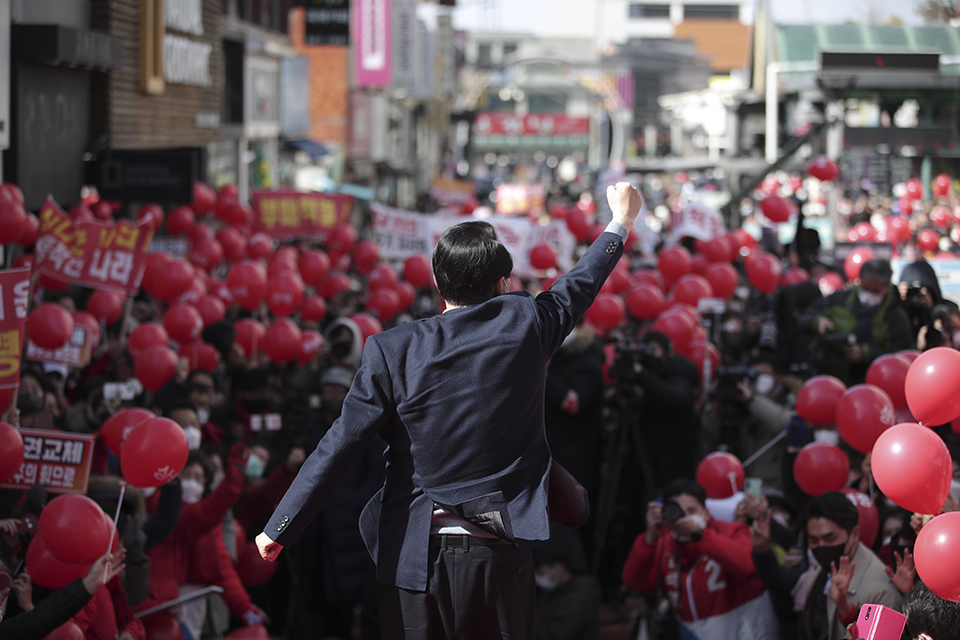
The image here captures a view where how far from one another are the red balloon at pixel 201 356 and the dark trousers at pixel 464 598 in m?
4.58

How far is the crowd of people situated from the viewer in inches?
159

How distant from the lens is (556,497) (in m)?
3.12

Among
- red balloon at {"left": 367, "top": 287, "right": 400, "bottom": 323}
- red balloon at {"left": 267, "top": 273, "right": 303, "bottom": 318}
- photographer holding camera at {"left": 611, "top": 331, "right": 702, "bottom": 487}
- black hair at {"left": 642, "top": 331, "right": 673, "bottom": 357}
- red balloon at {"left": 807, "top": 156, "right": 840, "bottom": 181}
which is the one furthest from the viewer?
red balloon at {"left": 807, "top": 156, "right": 840, "bottom": 181}

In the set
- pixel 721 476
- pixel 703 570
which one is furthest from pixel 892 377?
pixel 703 570

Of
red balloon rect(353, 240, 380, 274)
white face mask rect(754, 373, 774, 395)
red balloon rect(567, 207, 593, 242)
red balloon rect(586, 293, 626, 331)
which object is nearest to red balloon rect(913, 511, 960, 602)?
white face mask rect(754, 373, 774, 395)

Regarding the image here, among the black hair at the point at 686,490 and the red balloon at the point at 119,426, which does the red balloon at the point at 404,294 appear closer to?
the red balloon at the point at 119,426

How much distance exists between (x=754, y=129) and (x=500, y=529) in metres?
23.4

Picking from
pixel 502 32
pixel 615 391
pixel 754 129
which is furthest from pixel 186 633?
pixel 502 32

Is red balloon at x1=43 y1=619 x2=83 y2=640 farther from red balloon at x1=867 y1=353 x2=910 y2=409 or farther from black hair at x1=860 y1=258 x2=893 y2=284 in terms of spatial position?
black hair at x1=860 y1=258 x2=893 y2=284

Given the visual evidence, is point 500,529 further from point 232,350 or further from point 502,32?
point 502,32

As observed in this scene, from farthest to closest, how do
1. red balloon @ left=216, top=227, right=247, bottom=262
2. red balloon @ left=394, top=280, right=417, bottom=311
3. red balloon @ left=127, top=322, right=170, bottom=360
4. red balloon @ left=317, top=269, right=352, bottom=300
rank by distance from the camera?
red balloon @ left=216, top=227, right=247, bottom=262 → red balloon @ left=317, top=269, right=352, bottom=300 → red balloon @ left=394, top=280, right=417, bottom=311 → red balloon @ left=127, top=322, right=170, bottom=360

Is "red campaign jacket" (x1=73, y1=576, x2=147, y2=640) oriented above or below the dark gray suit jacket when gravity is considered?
below

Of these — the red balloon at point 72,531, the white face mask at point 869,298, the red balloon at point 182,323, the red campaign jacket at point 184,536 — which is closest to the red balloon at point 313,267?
the red balloon at point 182,323

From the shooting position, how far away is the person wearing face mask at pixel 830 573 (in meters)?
3.65
